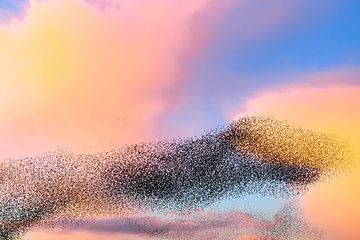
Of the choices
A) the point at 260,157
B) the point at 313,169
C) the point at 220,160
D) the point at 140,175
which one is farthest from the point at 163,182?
the point at 313,169

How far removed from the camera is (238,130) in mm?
12555

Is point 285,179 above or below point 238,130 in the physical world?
below

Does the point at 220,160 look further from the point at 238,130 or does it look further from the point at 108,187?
the point at 108,187

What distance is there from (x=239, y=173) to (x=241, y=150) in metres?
0.55

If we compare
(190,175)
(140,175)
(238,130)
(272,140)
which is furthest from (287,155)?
(140,175)

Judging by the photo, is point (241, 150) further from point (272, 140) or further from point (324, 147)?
point (324, 147)

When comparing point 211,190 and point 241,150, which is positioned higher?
point 241,150

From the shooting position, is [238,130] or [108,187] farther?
[108,187]

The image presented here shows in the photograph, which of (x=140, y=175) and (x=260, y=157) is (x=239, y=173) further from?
(x=140, y=175)

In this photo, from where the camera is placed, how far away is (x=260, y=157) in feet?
43.1

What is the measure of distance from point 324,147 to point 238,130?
2.02 meters

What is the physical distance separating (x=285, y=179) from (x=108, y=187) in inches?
165

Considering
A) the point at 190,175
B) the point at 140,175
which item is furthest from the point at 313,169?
the point at 140,175

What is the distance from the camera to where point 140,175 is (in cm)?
1323
